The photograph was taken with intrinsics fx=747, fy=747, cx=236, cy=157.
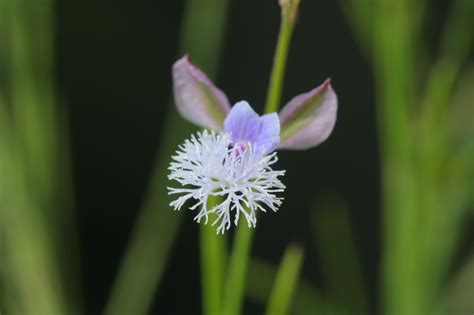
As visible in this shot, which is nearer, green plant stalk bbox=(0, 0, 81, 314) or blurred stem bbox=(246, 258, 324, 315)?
green plant stalk bbox=(0, 0, 81, 314)

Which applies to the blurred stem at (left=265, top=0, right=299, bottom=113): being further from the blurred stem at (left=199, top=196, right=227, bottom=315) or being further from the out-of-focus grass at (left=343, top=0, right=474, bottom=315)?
the out-of-focus grass at (left=343, top=0, right=474, bottom=315)

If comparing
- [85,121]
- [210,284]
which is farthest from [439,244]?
[85,121]

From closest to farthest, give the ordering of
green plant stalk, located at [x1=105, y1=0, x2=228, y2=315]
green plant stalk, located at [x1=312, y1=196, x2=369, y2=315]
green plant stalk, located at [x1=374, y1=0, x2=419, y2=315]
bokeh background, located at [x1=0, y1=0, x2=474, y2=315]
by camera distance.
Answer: green plant stalk, located at [x1=374, y1=0, x2=419, y2=315], green plant stalk, located at [x1=105, y1=0, x2=228, y2=315], green plant stalk, located at [x1=312, y1=196, x2=369, y2=315], bokeh background, located at [x1=0, y1=0, x2=474, y2=315]

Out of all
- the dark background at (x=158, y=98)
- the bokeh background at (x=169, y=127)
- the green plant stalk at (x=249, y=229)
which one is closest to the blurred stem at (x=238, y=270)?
the green plant stalk at (x=249, y=229)

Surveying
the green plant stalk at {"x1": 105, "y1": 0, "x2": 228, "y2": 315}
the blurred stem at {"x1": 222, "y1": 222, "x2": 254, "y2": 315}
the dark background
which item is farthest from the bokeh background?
the blurred stem at {"x1": 222, "y1": 222, "x2": 254, "y2": 315}

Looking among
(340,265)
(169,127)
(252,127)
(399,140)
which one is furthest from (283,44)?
(169,127)

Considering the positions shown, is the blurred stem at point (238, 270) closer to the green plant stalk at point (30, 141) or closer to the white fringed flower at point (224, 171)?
the white fringed flower at point (224, 171)

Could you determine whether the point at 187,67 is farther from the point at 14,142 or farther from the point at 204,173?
the point at 14,142
